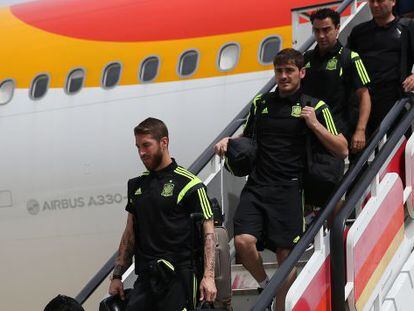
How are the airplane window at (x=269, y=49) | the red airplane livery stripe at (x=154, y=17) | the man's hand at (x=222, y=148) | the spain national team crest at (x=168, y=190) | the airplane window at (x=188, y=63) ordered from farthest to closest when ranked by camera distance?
the airplane window at (x=188, y=63) < the red airplane livery stripe at (x=154, y=17) < the airplane window at (x=269, y=49) < the man's hand at (x=222, y=148) < the spain national team crest at (x=168, y=190)

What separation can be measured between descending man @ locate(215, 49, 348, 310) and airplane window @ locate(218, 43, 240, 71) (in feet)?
10.8

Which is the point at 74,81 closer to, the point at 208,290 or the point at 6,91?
the point at 6,91

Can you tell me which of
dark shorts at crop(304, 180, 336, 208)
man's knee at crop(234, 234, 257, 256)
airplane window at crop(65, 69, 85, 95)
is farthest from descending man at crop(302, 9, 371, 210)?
airplane window at crop(65, 69, 85, 95)

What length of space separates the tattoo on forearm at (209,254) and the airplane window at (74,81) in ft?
16.1

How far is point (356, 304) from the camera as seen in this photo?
4.24 metres

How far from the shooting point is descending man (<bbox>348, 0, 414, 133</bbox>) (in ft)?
16.8

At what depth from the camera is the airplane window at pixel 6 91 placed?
9.34m

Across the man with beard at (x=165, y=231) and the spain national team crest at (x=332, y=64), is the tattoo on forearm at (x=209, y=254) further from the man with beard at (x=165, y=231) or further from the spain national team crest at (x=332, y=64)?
the spain national team crest at (x=332, y=64)

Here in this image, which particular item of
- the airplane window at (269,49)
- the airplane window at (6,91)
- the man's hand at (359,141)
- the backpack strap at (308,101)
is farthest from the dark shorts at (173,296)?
the airplane window at (6,91)

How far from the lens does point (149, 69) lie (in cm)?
851

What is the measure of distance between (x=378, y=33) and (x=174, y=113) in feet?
10.9

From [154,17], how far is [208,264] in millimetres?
4790

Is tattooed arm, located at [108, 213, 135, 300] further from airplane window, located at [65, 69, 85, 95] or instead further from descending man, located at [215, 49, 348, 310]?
airplane window, located at [65, 69, 85, 95]

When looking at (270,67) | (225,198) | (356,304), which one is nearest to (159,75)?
(270,67)
